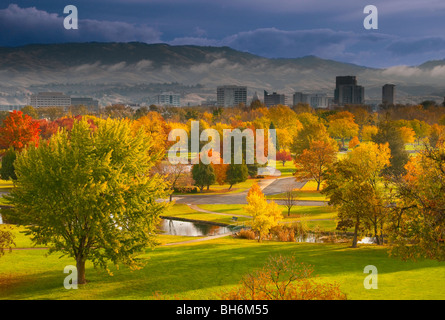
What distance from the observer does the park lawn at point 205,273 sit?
2856 cm

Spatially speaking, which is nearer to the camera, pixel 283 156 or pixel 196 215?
pixel 196 215

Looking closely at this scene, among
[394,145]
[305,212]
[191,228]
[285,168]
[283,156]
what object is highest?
[394,145]

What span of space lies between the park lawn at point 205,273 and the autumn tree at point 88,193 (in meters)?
2.30

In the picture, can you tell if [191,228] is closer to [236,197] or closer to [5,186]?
[236,197]

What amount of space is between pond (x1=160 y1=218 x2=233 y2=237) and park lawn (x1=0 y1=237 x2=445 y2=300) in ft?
40.3

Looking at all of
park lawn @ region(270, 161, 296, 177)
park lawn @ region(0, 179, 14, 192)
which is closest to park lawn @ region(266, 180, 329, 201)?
park lawn @ region(270, 161, 296, 177)

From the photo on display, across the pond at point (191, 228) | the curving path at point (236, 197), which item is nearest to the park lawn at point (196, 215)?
the pond at point (191, 228)

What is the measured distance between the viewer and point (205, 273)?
34.0 metres

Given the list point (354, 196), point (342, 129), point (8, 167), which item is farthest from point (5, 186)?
point (342, 129)

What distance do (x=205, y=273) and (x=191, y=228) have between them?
2625 centimetres

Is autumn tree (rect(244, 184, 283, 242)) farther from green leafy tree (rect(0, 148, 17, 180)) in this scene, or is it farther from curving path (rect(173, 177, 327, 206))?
green leafy tree (rect(0, 148, 17, 180))

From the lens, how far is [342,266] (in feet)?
117
